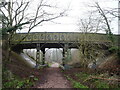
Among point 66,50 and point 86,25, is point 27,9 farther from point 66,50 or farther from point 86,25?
point 66,50

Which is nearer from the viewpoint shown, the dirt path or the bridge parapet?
the dirt path

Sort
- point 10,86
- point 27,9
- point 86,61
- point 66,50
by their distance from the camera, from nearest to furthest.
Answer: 1. point 10,86
2. point 27,9
3. point 86,61
4. point 66,50

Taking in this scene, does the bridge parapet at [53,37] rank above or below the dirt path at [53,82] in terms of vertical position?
above

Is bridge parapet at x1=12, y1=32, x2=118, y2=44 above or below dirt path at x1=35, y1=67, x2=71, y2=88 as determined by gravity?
above

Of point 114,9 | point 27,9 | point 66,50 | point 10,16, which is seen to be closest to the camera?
point 114,9

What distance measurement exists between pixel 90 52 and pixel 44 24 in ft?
18.9

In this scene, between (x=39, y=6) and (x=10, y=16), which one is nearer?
(x=10, y=16)

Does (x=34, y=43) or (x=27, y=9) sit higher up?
(x=27, y=9)

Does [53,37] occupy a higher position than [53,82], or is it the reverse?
[53,37]

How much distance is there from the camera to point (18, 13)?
798 cm

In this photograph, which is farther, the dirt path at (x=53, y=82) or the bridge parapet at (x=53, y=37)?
the bridge parapet at (x=53, y=37)

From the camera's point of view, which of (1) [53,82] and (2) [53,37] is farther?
(2) [53,37]

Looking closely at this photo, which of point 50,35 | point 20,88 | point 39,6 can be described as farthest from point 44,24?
point 50,35

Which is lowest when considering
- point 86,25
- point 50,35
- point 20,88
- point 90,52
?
point 20,88
